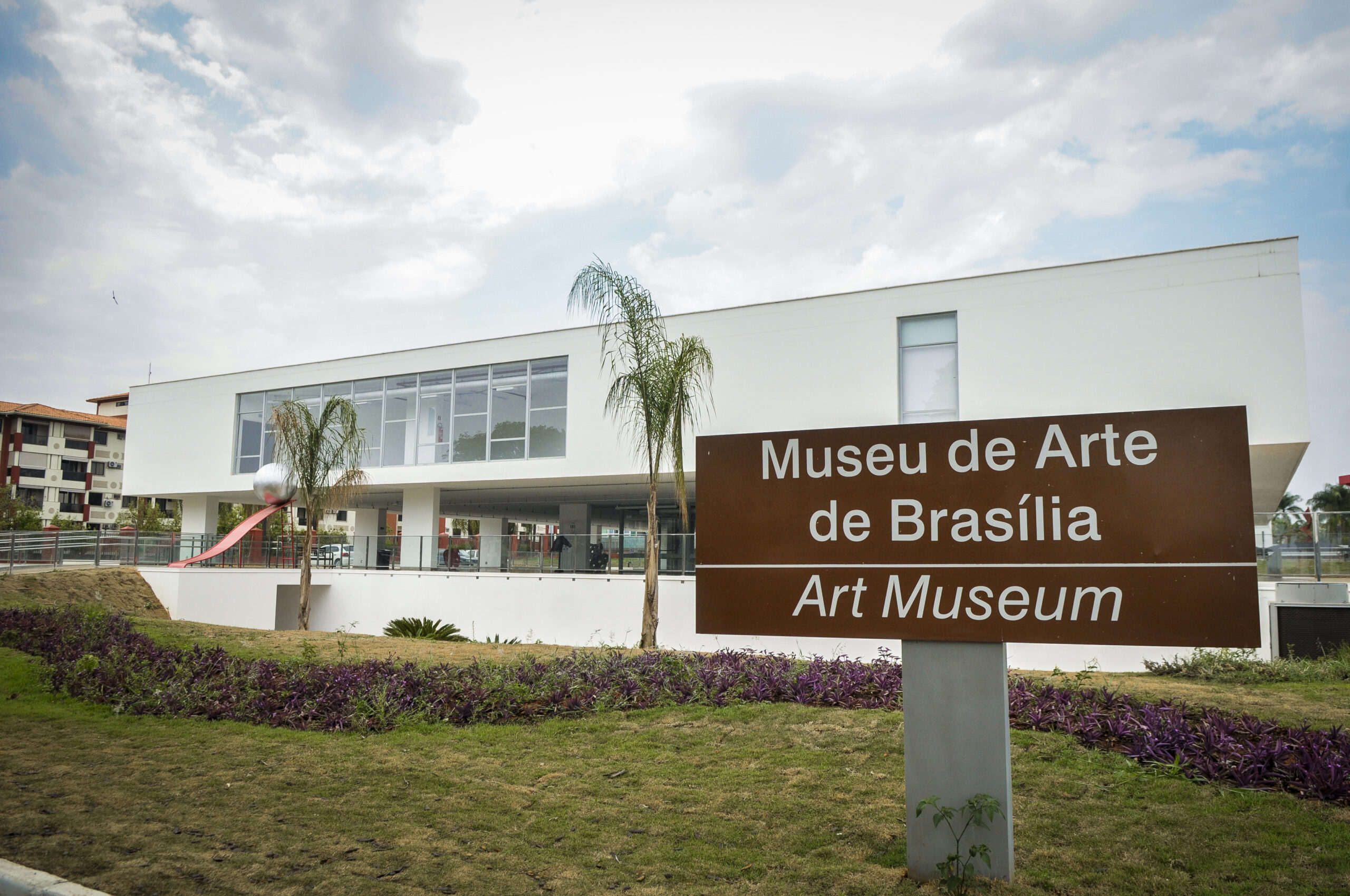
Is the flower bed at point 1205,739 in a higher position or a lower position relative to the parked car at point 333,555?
lower

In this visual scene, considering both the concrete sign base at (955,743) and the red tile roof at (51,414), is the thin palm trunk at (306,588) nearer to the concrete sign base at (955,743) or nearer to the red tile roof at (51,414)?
the concrete sign base at (955,743)

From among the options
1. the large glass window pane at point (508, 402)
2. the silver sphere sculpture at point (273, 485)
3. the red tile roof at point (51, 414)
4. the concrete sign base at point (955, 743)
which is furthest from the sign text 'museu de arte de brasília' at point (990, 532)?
the red tile roof at point (51, 414)

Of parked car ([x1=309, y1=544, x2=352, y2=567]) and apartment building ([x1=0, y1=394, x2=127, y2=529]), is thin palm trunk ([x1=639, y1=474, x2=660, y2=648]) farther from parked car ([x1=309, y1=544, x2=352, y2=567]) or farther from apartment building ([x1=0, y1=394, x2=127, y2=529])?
apartment building ([x1=0, y1=394, x2=127, y2=529])

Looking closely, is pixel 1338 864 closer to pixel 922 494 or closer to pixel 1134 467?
pixel 1134 467

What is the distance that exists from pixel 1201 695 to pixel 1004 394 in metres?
10.0

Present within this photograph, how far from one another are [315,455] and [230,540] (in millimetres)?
9623

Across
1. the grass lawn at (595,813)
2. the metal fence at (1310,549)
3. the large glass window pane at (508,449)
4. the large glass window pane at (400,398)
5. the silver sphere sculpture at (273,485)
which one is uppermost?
the large glass window pane at (400,398)

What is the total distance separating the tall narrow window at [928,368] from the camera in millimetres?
19219

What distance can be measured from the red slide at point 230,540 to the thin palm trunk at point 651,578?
48.7ft

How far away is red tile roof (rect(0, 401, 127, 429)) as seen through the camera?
67500 millimetres

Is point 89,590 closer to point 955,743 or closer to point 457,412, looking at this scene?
point 457,412

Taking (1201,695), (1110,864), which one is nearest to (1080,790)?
(1110,864)

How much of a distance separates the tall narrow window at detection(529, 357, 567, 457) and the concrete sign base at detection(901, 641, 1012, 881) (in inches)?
765

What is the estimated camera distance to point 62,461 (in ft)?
235
